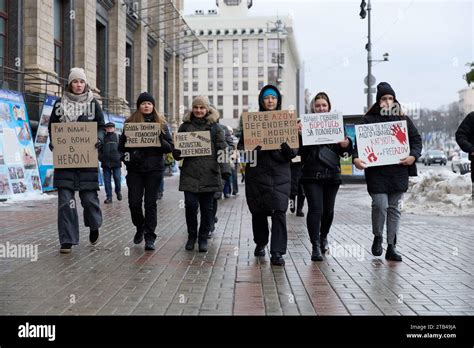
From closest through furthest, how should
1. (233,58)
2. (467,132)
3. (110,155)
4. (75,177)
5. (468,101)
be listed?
1. (467,132)
2. (75,177)
3. (110,155)
4. (468,101)
5. (233,58)

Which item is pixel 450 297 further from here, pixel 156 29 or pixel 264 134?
pixel 156 29

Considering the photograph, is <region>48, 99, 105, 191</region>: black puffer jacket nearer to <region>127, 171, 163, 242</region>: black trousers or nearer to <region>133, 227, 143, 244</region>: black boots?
<region>127, 171, 163, 242</region>: black trousers

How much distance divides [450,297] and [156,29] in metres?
31.5

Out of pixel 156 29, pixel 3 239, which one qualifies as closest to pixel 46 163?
pixel 3 239

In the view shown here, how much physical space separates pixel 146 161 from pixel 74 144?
934mm

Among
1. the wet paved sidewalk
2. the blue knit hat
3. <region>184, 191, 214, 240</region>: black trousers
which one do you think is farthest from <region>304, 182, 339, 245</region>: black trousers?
<region>184, 191, 214, 240</region>: black trousers

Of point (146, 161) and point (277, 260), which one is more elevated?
point (146, 161)

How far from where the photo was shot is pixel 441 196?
1364 cm

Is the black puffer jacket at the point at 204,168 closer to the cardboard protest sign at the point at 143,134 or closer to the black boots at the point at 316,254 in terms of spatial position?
the cardboard protest sign at the point at 143,134

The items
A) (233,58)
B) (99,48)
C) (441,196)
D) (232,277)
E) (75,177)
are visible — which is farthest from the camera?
(233,58)

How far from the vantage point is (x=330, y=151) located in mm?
7289

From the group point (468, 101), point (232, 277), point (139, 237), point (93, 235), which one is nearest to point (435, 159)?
point (468, 101)

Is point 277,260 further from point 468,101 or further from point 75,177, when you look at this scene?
point 468,101

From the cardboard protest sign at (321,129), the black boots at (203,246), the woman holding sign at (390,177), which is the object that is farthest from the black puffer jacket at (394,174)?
the black boots at (203,246)
